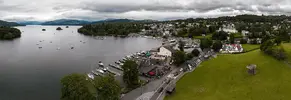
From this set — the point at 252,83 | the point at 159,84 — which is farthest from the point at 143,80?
the point at 252,83

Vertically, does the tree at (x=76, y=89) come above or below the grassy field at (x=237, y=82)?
above

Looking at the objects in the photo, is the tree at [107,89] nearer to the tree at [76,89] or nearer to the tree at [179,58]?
the tree at [76,89]

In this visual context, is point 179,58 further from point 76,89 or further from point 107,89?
point 76,89

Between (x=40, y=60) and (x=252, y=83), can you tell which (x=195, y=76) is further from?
(x=40, y=60)

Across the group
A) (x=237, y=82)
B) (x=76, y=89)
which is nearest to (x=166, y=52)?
(x=237, y=82)

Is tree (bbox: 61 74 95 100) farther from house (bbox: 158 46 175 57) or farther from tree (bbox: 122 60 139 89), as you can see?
house (bbox: 158 46 175 57)

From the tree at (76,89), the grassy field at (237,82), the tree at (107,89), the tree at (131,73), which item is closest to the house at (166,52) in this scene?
the grassy field at (237,82)

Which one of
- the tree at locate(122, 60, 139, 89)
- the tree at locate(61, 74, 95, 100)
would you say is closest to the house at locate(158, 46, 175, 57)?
the tree at locate(122, 60, 139, 89)
